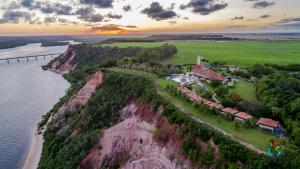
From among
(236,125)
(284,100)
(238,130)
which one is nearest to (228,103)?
(284,100)

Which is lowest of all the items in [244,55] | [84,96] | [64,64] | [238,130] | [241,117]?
[84,96]

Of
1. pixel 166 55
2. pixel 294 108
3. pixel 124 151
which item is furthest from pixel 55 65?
pixel 294 108

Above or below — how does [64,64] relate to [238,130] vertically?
above

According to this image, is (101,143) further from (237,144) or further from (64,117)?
(237,144)

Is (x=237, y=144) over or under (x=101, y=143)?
over

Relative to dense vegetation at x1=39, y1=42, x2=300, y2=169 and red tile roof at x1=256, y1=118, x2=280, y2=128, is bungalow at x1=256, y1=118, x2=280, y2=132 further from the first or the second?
dense vegetation at x1=39, y1=42, x2=300, y2=169

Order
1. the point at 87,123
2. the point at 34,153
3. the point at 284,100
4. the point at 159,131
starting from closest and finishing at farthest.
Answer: the point at 159,131 → the point at 284,100 → the point at 87,123 → the point at 34,153

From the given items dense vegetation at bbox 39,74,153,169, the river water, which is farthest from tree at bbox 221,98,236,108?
the river water

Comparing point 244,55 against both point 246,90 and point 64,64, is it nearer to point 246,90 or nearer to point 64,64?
point 246,90
